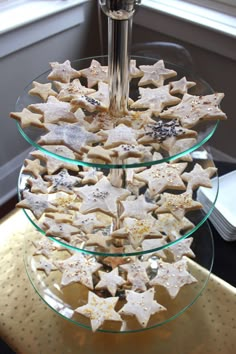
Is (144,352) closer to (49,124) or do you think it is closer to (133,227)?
(133,227)

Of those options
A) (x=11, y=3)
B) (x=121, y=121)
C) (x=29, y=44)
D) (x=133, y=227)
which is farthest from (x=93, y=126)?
(x=11, y=3)

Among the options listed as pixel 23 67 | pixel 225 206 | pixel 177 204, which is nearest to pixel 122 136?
pixel 177 204

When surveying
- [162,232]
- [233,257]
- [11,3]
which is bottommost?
[233,257]

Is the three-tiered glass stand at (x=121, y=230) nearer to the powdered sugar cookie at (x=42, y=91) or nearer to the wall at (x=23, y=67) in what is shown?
the powdered sugar cookie at (x=42, y=91)

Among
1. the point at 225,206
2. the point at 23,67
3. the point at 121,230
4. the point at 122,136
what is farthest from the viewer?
the point at 23,67

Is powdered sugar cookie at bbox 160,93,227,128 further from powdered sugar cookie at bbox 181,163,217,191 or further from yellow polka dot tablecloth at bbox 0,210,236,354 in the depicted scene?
yellow polka dot tablecloth at bbox 0,210,236,354

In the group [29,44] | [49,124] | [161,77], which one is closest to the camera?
[49,124]

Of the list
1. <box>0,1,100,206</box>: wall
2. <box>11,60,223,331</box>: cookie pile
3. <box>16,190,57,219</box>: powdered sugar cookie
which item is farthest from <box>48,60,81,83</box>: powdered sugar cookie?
<box>0,1,100,206</box>: wall

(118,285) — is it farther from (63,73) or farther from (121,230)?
(63,73)
